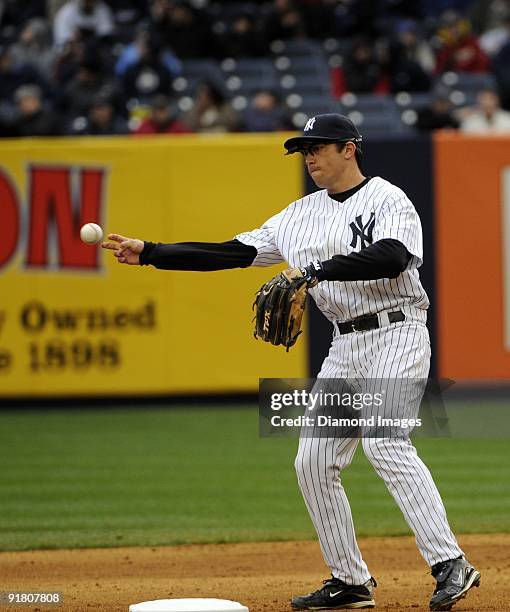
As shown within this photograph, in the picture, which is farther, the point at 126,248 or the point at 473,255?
the point at 473,255

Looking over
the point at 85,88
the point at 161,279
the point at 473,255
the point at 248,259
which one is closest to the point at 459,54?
the point at 473,255

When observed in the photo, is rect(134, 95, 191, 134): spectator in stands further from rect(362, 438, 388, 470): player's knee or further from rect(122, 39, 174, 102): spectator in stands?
rect(362, 438, 388, 470): player's knee

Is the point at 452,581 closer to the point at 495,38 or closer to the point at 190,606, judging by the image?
the point at 190,606

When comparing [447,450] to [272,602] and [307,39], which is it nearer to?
[272,602]

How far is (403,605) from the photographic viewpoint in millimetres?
5609

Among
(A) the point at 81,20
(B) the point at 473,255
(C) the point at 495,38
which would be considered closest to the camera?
(B) the point at 473,255

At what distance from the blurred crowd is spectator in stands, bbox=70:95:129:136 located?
0.06ft

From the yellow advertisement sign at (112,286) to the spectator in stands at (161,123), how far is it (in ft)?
3.33

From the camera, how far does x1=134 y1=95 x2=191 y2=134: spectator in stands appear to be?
13.9 m

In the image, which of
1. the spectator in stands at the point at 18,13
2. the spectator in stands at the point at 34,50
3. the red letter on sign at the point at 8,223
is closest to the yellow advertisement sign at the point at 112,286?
the red letter on sign at the point at 8,223

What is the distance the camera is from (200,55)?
16.4m

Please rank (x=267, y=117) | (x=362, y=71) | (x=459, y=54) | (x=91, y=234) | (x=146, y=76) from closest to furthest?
(x=91, y=234) → (x=267, y=117) → (x=146, y=76) → (x=362, y=71) → (x=459, y=54)

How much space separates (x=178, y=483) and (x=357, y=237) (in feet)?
15.2

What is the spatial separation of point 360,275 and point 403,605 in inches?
60.9
